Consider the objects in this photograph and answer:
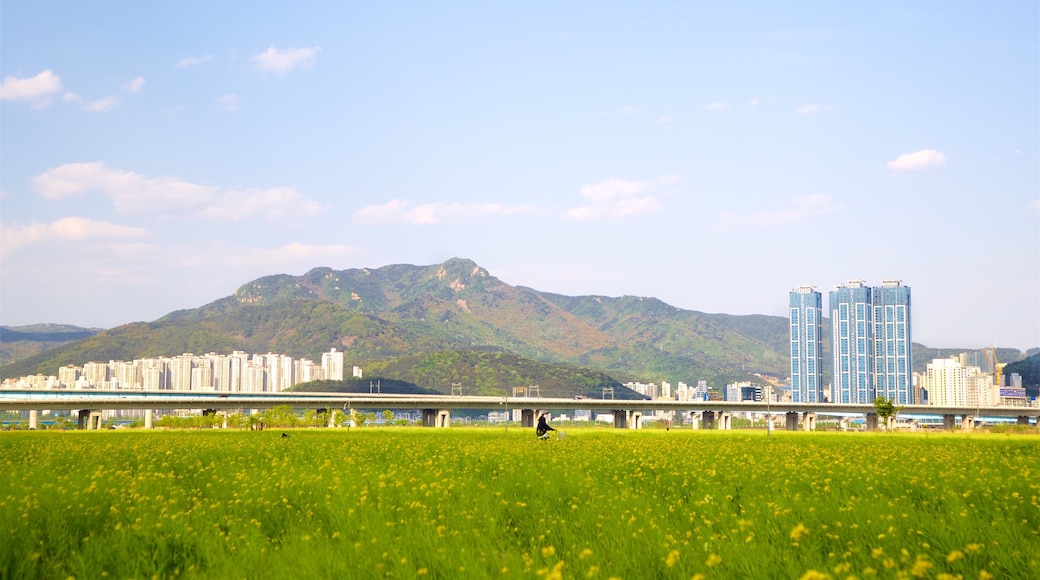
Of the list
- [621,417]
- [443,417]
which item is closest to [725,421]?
[621,417]

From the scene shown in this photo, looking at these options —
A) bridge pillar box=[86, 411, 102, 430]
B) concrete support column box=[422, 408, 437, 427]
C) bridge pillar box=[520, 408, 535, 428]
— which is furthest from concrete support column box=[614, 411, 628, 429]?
bridge pillar box=[86, 411, 102, 430]

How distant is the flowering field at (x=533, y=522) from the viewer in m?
12.5

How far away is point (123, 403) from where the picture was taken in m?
140

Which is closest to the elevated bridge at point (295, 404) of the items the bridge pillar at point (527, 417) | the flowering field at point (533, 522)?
the bridge pillar at point (527, 417)

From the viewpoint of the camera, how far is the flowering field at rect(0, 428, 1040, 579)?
41.0ft

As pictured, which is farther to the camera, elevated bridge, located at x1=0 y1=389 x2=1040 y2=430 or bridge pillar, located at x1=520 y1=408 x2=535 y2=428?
bridge pillar, located at x1=520 y1=408 x2=535 y2=428

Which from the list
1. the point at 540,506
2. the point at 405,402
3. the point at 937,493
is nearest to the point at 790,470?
the point at 937,493

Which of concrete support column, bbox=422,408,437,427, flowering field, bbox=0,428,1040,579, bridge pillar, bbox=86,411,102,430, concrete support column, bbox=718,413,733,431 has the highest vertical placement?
flowering field, bbox=0,428,1040,579

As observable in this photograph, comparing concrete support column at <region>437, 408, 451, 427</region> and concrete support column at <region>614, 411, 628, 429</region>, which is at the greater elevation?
concrete support column at <region>437, 408, 451, 427</region>

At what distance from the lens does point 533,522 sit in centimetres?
1677

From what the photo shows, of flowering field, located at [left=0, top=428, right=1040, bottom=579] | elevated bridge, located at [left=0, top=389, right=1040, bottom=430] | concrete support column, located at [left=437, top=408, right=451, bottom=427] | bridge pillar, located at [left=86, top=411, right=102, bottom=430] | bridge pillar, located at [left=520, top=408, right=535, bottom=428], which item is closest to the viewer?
flowering field, located at [left=0, top=428, right=1040, bottom=579]

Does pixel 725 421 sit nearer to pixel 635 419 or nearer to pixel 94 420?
pixel 635 419

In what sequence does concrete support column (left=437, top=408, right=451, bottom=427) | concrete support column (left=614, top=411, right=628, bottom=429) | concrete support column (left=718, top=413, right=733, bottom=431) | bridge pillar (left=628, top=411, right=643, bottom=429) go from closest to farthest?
concrete support column (left=437, top=408, right=451, bottom=427) < bridge pillar (left=628, top=411, right=643, bottom=429) < concrete support column (left=614, top=411, right=628, bottom=429) < concrete support column (left=718, top=413, right=733, bottom=431)

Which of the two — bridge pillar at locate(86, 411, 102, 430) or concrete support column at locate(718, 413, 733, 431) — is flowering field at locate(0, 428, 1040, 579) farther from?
concrete support column at locate(718, 413, 733, 431)
